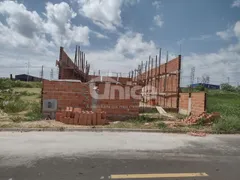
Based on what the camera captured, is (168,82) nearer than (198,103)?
No

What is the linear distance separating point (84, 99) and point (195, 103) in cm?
628

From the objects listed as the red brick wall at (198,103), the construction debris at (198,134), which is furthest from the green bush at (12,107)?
the red brick wall at (198,103)

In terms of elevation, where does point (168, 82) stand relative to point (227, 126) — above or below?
above

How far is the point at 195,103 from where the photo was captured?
13180mm

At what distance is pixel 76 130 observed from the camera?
8797 millimetres

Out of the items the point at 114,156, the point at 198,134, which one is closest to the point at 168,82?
the point at 198,134

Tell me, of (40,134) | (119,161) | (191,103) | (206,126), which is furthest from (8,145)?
(191,103)

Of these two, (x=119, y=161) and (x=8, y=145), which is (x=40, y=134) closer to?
(x=8, y=145)

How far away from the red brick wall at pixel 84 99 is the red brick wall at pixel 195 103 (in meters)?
3.50

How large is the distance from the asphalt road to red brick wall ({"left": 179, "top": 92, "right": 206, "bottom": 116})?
403 cm

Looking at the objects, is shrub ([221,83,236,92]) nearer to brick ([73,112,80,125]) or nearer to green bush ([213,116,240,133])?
green bush ([213,116,240,133])

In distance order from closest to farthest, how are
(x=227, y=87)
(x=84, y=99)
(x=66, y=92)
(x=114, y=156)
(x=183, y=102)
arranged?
(x=114, y=156) → (x=66, y=92) → (x=84, y=99) → (x=183, y=102) → (x=227, y=87)

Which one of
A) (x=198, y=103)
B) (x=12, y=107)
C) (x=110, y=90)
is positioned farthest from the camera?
(x=198, y=103)

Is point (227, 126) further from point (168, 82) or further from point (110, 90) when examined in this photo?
point (168, 82)
